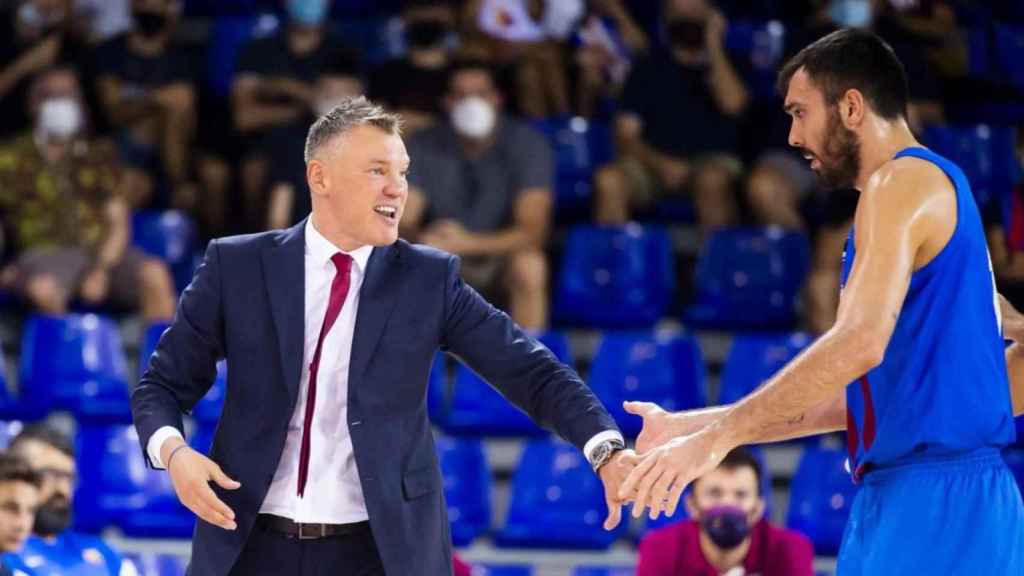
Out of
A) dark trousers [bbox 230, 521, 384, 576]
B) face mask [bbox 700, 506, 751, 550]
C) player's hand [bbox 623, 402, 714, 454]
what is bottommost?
dark trousers [bbox 230, 521, 384, 576]

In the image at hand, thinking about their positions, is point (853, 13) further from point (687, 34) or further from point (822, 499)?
point (822, 499)

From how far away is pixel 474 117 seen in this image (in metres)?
8.91

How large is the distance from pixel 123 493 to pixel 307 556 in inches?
159

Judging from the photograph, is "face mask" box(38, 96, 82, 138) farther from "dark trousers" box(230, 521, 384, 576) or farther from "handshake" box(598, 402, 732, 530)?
"handshake" box(598, 402, 732, 530)

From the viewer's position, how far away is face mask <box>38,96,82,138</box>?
362 inches

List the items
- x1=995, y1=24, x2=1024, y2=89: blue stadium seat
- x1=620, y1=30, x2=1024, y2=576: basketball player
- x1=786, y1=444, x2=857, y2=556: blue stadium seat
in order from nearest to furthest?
x1=620, y1=30, x2=1024, y2=576: basketball player < x1=786, y1=444, x2=857, y2=556: blue stadium seat < x1=995, y1=24, x2=1024, y2=89: blue stadium seat

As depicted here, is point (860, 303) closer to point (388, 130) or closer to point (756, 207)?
point (388, 130)

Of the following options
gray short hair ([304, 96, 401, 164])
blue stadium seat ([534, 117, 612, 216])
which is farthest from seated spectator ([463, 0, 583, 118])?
gray short hair ([304, 96, 401, 164])

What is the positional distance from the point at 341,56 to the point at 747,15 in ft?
8.41

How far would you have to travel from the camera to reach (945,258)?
377 cm

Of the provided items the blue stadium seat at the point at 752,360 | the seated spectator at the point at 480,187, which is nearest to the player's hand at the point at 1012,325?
the blue stadium seat at the point at 752,360

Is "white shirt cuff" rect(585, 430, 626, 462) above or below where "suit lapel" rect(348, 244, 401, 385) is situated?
below

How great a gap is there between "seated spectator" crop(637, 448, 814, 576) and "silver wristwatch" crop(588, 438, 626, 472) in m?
2.07

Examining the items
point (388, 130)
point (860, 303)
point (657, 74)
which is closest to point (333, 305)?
point (388, 130)
